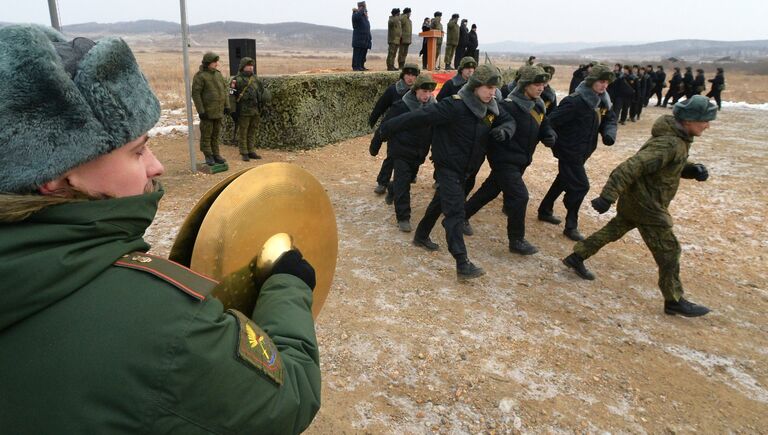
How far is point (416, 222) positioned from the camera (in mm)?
6168

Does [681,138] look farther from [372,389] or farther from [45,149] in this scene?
[45,149]

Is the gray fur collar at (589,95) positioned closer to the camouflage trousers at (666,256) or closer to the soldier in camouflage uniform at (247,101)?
the camouflage trousers at (666,256)

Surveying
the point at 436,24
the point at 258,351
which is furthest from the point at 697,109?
the point at 436,24

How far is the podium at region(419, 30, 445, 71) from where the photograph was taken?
1423cm

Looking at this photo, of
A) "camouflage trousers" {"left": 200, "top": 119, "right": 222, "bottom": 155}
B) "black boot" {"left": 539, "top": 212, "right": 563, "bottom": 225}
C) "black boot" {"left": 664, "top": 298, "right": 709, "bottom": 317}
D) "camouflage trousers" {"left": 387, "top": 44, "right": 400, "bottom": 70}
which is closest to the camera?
"black boot" {"left": 664, "top": 298, "right": 709, "bottom": 317}

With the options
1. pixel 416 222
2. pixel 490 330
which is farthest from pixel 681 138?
pixel 416 222

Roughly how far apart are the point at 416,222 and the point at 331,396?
342 centimetres

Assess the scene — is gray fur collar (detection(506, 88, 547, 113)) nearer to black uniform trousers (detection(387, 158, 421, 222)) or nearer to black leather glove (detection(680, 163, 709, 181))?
black uniform trousers (detection(387, 158, 421, 222))

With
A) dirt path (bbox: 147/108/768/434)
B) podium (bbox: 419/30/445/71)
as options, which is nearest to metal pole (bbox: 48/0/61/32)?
dirt path (bbox: 147/108/768/434)

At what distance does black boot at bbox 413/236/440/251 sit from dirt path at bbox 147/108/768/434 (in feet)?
0.47

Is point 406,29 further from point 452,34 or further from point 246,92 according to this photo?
point 246,92

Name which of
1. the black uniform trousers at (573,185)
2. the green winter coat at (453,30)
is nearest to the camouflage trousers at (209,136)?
the black uniform trousers at (573,185)

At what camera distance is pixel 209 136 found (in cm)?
791

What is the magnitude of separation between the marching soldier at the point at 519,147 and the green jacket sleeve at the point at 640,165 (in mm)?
1069
